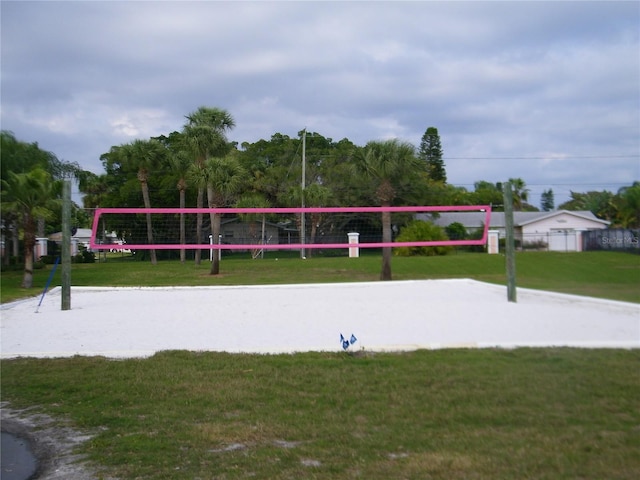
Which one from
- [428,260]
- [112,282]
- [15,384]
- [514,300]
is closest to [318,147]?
[428,260]

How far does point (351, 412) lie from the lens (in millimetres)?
4430

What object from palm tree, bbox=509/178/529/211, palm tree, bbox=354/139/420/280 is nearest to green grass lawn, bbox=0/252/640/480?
palm tree, bbox=354/139/420/280

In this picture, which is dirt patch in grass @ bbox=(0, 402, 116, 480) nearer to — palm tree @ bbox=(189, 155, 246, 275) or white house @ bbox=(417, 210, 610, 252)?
white house @ bbox=(417, 210, 610, 252)

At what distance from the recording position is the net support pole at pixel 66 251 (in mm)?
9195

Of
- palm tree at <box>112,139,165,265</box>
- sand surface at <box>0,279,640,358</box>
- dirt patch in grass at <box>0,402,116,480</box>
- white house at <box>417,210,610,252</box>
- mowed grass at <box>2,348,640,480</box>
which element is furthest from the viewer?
palm tree at <box>112,139,165,265</box>

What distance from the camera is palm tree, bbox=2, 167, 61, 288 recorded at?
17.5m

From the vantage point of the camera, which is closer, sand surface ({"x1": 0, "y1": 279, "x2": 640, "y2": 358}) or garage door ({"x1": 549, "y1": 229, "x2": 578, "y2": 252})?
sand surface ({"x1": 0, "y1": 279, "x2": 640, "y2": 358})

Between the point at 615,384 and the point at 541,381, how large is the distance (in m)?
0.57

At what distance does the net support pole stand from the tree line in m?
1.09

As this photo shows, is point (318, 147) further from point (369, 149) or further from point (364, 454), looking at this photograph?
point (364, 454)

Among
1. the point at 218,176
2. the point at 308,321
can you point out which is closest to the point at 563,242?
the point at 308,321

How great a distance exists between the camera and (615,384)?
4949mm

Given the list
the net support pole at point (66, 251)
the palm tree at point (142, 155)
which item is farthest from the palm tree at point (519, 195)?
the net support pole at point (66, 251)

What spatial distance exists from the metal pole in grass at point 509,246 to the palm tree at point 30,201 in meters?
13.6
